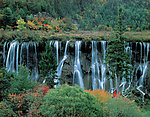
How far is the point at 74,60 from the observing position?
63.3ft

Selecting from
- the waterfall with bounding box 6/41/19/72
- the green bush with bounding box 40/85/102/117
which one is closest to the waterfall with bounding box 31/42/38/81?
the waterfall with bounding box 6/41/19/72

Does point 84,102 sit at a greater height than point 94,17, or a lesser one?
lesser

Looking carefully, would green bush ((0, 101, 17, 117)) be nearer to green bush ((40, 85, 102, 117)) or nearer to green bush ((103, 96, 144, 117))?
green bush ((40, 85, 102, 117))

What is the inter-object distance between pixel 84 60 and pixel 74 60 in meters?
1.35

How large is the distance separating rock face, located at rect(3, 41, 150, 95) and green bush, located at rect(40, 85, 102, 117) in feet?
38.0

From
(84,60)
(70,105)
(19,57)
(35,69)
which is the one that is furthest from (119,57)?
(19,57)

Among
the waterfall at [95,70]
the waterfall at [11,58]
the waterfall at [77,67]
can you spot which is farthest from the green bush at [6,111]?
the waterfall at [95,70]

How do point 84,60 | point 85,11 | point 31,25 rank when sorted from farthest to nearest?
point 85,11
point 31,25
point 84,60

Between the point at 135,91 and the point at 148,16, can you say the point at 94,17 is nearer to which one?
the point at 148,16

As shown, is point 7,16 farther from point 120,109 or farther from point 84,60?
point 120,109

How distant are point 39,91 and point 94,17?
33283mm

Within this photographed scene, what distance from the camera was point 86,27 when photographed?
116ft

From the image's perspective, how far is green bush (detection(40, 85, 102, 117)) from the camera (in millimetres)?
6781

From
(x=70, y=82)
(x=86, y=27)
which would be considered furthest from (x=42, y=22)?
(x=70, y=82)
